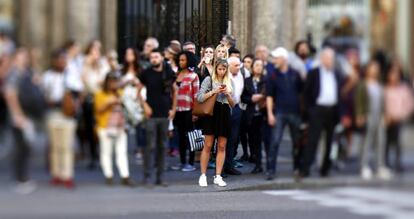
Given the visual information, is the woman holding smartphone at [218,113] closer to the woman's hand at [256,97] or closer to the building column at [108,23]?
the woman's hand at [256,97]

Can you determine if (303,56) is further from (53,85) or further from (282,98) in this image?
(53,85)

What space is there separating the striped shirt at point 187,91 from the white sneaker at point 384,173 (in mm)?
253

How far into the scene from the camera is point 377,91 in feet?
2.44

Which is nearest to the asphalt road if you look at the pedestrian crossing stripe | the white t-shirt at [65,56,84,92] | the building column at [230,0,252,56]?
the pedestrian crossing stripe

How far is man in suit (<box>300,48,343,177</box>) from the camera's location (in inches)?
30.3

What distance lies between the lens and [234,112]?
0.98m

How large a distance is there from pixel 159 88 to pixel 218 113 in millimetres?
162

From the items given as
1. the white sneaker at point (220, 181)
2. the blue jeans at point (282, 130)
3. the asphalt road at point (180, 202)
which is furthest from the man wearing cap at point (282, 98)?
the white sneaker at point (220, 181)

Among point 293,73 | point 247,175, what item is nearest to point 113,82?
point 293,73

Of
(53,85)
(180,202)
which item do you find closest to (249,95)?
(53,85)

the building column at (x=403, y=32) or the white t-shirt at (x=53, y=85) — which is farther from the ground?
the building column at (x=403, y=32)

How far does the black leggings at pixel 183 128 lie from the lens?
94 centimetres

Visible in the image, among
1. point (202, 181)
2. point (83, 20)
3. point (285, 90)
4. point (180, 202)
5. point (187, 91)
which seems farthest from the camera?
point (180, 202)

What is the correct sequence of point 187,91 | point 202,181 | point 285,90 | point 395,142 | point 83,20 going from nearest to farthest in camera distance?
point 83,20
point 395,142
point 285,90
point 187,91
point 202,181
